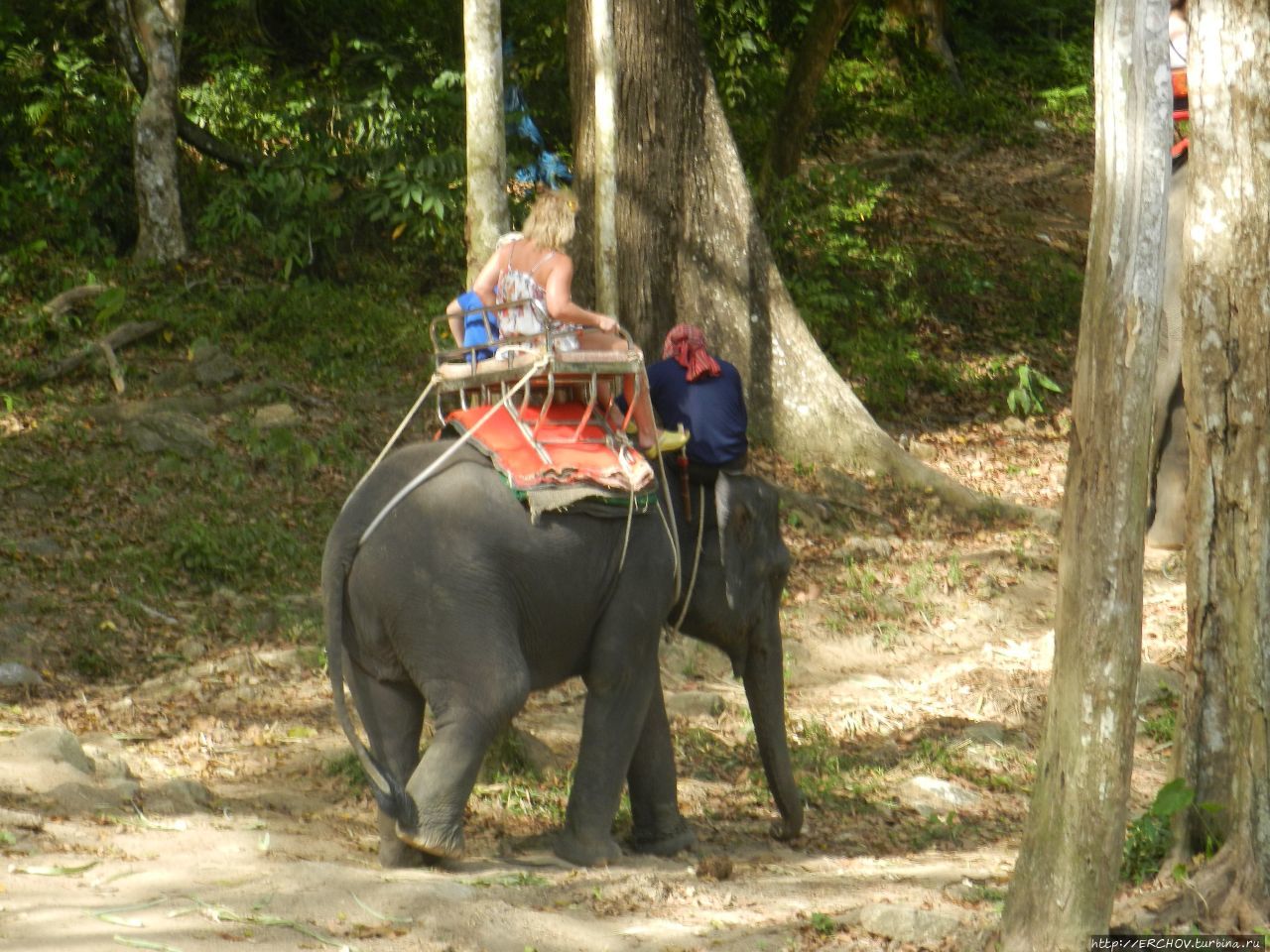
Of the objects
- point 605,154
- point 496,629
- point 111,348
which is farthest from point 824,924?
point 111,348

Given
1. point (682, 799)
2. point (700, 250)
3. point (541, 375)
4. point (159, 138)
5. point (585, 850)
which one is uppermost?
point (159, 138)

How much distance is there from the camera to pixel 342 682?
17.8 ft

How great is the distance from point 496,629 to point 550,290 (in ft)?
4.07

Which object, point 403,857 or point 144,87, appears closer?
point 403,857

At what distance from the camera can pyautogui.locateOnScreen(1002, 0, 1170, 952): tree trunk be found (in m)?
4.16

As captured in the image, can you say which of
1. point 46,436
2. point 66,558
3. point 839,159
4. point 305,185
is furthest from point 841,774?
point 839,159

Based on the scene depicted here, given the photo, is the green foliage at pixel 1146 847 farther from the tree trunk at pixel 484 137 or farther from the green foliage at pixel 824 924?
the tree trunk at pixel 484 137

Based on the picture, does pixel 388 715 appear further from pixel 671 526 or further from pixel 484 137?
pixel 484 137

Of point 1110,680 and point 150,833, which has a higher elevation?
point 1110,680

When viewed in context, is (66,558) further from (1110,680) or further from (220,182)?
(1110,680)

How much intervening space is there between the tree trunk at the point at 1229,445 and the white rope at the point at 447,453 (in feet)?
7.29

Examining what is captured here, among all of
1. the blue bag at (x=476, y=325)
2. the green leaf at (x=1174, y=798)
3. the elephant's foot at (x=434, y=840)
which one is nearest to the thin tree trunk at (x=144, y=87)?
the blue bag at (x=476, y=325)

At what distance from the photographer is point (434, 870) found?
552 cm

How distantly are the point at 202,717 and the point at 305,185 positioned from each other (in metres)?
6.97
